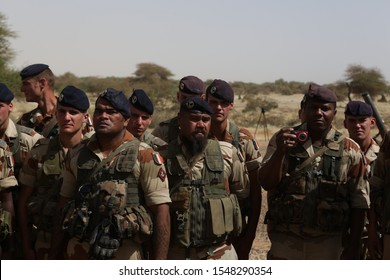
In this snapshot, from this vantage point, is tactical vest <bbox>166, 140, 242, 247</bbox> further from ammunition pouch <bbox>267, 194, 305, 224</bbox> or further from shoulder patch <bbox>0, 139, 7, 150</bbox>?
shoulder patch <bbox>0, 139, 7, 150</bbox>

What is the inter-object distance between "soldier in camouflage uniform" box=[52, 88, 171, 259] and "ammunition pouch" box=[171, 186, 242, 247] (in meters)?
0.33

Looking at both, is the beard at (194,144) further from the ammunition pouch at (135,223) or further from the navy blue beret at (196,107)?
the ammunition pouch at (135,223)

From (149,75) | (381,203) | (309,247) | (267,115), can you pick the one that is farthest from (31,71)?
(149,75)

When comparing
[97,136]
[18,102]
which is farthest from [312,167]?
[18,102]

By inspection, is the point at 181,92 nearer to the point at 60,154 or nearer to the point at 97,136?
the point at 60,154

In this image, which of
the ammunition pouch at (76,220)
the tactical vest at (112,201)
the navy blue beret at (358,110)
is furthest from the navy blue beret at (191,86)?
the ammunition pouch at (76,220)

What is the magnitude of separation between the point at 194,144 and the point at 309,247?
1.24 meters

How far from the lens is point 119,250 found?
4.30 meters

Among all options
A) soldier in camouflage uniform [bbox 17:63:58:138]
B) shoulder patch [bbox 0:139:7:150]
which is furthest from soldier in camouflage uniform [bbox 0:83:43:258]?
soldier in camouflage uniform [bbox 17:63:58:138]

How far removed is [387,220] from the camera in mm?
4836

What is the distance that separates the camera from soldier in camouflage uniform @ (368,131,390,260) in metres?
4.87

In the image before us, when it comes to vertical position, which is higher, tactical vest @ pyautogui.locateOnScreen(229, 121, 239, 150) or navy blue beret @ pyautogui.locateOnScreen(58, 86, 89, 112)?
navy blue beret @ pyautogui.locateOnScreen(58, 86, 89, 112)

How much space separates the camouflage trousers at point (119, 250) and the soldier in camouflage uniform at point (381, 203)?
1886 millimetres

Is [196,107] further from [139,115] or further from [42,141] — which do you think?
[42,141]
